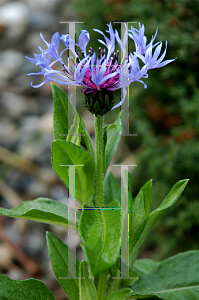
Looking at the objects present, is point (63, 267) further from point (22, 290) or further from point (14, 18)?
point (14, 18)

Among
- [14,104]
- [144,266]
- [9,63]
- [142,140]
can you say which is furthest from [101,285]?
[9,63]

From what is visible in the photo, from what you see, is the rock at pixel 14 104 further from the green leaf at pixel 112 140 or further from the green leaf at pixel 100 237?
the green leaf at pixel 100 237

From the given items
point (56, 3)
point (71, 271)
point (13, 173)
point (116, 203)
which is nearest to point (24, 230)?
point (13, 173)

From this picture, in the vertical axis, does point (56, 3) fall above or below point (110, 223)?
above

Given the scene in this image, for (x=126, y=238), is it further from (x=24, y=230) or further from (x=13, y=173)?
(x=13, y=173)

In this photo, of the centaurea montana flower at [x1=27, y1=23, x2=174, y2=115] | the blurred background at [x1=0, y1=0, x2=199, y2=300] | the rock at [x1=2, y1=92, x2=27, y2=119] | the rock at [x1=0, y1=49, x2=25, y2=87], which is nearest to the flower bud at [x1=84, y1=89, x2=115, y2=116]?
the centaurea montana flower at [x1=27, y1=23, x2=174, y2=115]

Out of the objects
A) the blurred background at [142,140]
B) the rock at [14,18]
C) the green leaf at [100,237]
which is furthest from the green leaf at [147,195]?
the rock at [14,18]

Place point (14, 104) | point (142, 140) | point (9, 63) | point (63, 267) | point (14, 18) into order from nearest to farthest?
point (63, 267) < point (142, 140) < point (14, 104) < point (9, 63) < point (14, 18)
